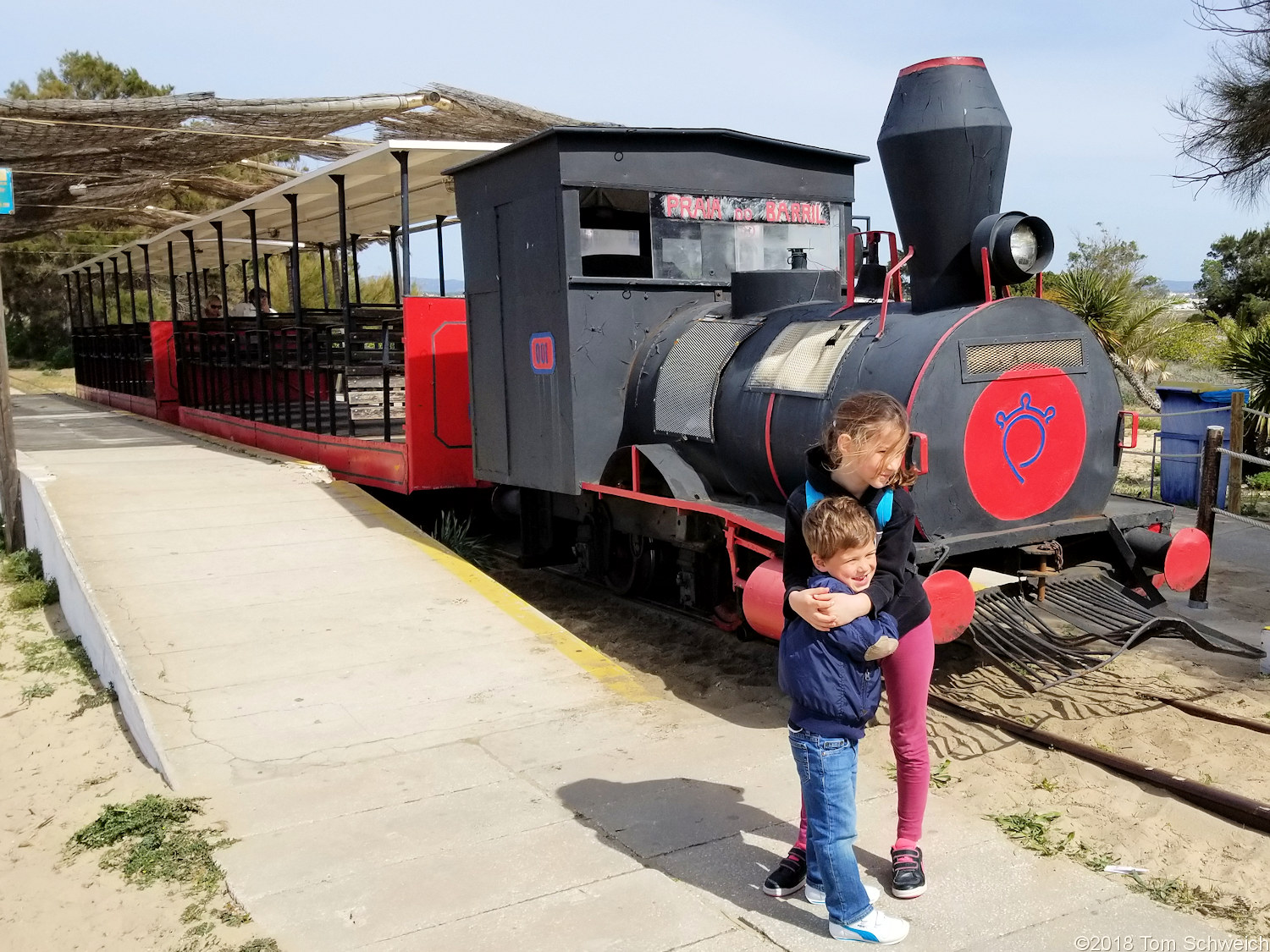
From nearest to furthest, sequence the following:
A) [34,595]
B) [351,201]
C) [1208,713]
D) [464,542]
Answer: [1208,713], [34,595], [464,542], [351,201]

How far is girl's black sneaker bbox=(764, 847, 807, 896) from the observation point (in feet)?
10.5

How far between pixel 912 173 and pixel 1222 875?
318 cm

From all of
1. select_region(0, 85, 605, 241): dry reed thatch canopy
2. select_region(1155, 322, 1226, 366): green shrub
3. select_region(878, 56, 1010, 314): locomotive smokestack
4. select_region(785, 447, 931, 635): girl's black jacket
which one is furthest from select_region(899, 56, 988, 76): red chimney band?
select_region(1155, 322, 1226, 366): green shrub

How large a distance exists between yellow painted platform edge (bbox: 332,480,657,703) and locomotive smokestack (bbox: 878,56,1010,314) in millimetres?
2265

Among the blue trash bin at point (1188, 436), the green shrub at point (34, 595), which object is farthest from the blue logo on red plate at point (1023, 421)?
the green shrub at point (34, 595)

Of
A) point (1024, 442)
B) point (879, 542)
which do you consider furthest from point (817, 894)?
point (1024, 442)

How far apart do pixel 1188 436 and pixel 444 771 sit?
8.68 metres

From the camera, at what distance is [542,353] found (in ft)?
21.9

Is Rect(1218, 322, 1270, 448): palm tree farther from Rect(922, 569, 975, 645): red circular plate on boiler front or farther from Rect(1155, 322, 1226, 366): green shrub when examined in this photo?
Rect(922, 569, 975, 645): red circular plate on boiler front

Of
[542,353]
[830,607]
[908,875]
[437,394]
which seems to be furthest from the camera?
[437,394]

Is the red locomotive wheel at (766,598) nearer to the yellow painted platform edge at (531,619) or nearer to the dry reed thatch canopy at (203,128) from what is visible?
the yellow painted platform edge at (531,619)

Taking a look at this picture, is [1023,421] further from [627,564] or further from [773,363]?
[627,564]

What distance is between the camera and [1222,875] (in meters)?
3.45

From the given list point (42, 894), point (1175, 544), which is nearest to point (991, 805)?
point (1175, 544)
